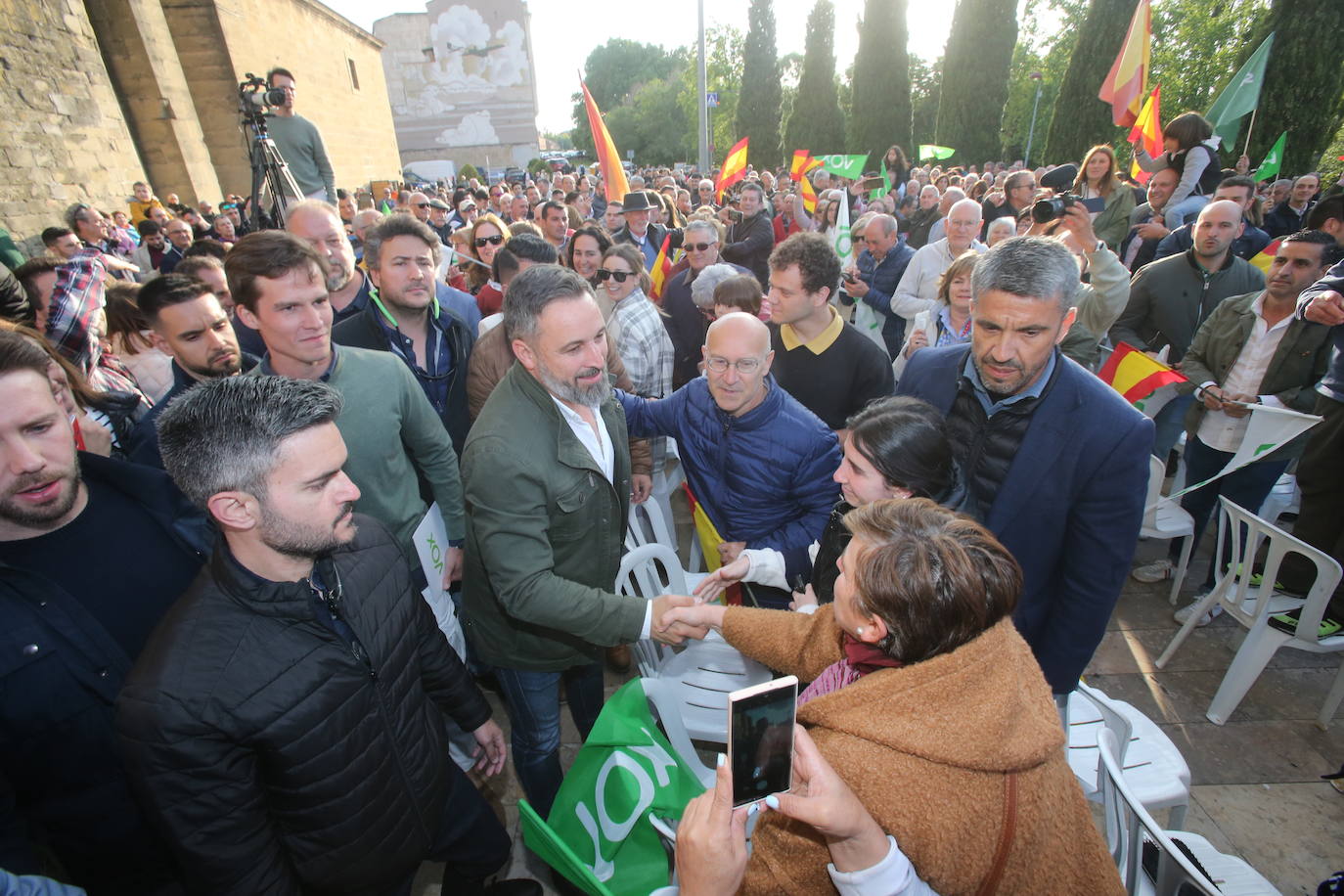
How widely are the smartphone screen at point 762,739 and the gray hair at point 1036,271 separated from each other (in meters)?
1.67

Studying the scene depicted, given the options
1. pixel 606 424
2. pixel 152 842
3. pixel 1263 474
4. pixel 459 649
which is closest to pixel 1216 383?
pixel 1263 474

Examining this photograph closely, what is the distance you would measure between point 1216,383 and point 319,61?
90.9 feet

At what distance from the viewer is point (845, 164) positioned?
9969 mm

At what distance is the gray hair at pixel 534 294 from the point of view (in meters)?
2.12

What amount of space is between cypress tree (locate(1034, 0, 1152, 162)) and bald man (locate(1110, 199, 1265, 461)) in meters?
19.3

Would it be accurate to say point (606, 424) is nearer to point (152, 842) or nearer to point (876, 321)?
point (152, 842)

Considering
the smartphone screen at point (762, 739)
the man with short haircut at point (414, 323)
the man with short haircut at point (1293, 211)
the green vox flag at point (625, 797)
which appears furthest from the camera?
the man with short haircut at point (1293, 211)

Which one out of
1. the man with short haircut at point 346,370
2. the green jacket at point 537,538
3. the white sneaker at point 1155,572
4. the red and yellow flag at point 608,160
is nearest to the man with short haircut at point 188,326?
the man with short haircut at point 346,370

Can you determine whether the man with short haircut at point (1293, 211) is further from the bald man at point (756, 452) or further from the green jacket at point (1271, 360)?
the bald man at point (756, 452)

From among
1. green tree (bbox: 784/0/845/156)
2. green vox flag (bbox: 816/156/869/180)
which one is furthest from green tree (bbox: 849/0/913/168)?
green vox flag (bbox: 816/156/869/180)

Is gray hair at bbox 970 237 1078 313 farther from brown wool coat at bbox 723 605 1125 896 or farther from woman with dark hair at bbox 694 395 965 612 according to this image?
brown wool coat at bbox 723 605 1125 896

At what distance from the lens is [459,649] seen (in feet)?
9.36

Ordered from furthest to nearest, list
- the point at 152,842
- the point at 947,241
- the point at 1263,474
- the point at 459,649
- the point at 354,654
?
1. the point at 947,241
2. the point at 1263,474
3. the point at 459,649
4. the point at 152,842
5. the point at 354,654

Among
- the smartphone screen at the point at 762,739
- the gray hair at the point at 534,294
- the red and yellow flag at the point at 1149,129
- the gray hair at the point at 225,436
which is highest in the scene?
the red and yellow flag at the point at 1149,129
